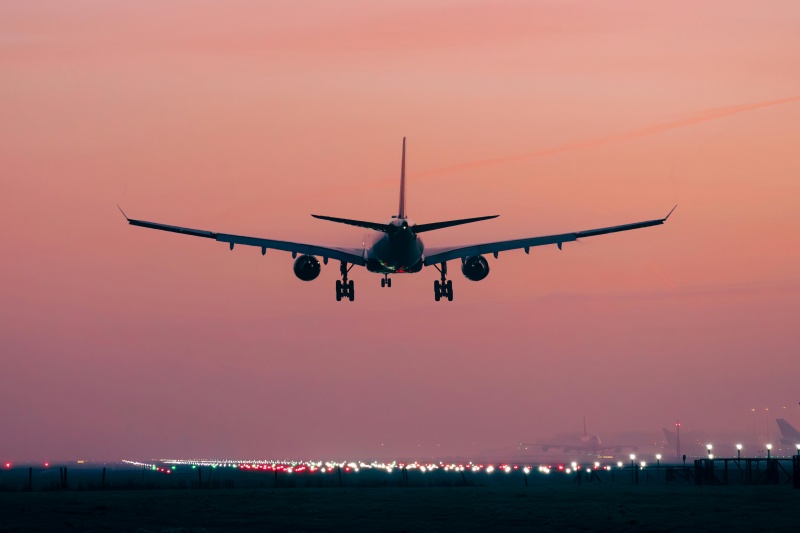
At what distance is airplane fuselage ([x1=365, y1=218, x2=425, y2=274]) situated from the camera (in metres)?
77.8

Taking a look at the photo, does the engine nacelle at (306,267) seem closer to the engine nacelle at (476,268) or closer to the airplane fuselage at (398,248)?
the airplane fuselage at (398,248)

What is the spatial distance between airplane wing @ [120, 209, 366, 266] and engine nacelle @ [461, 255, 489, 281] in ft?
27.8

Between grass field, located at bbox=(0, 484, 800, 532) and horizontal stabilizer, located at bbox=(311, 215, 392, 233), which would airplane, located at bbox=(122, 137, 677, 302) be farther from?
grass field, located at bbox=(0, 484, 800, 532)

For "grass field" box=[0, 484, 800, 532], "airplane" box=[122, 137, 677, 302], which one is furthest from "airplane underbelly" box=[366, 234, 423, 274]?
"grass field" box=[0, 484, 800, 532]

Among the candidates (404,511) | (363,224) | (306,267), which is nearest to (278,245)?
(306,267)

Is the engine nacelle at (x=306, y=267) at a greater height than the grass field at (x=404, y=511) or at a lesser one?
greater

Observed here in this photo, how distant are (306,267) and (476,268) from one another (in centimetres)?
1366

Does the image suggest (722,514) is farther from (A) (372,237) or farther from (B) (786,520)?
(A) (372,237)

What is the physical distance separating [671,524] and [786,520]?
6341 millimetres

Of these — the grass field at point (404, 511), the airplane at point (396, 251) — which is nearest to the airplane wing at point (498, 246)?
the airplane at point (396, 251)

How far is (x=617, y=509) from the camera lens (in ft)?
217

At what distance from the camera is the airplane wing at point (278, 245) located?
3209 inches

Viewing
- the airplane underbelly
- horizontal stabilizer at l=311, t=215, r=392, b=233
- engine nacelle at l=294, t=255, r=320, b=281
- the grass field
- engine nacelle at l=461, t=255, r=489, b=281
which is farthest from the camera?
engine nacelle at l=461, t=255, r=489, b=281

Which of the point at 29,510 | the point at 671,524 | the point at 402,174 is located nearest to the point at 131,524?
the point at 29,510
